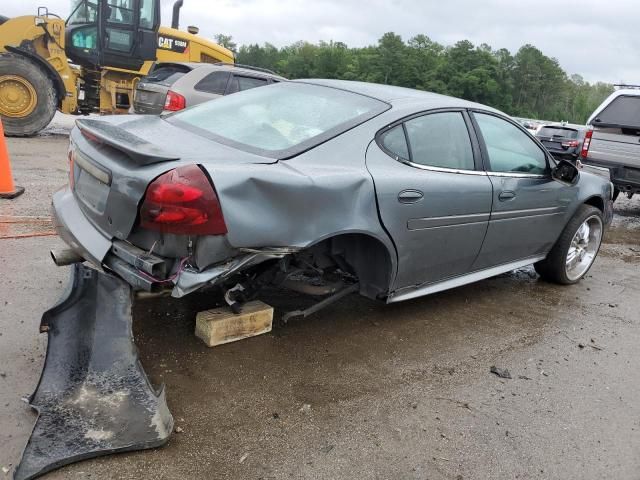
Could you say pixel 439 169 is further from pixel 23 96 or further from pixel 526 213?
pixel 23 96

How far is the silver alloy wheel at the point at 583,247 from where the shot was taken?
17.5ft

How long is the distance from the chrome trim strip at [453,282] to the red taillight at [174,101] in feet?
→ 20.5

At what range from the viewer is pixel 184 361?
3221mm

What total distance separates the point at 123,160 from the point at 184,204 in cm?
51

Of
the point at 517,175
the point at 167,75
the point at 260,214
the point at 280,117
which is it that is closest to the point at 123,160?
the point at 260,214

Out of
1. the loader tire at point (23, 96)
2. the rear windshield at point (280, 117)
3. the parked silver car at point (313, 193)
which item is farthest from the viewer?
the loader tire at point (23, 96)

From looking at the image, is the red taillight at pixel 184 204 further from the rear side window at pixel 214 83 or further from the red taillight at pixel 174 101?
the rear side window at pixel 214 83

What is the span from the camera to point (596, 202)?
5438 mm

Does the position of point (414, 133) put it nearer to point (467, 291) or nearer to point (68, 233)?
point (467, 291)

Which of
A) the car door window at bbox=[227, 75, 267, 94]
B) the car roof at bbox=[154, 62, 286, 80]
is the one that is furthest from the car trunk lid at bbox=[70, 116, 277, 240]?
the car roof at bbox=[154, 62, 286, 80]

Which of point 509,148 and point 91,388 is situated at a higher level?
point 509,148

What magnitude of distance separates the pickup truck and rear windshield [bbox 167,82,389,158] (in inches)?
252

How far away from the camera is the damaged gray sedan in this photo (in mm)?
2641

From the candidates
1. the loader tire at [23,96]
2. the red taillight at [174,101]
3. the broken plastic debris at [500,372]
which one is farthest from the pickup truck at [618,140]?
the loader tire at [23,96]
